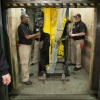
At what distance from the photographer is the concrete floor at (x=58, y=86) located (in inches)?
183

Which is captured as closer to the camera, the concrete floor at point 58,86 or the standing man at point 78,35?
the concrete floor at point 58,86

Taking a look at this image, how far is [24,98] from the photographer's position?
4.24 m

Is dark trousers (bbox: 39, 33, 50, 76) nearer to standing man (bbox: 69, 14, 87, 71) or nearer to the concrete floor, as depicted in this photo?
the concrete floor

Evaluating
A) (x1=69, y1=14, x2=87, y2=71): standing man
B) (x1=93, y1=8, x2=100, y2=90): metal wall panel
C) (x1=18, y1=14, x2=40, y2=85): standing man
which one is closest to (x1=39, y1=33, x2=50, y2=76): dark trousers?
(x1=18, y1=14, x2=40, y2=85): standing man

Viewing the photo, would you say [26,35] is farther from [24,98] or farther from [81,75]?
[81,75]

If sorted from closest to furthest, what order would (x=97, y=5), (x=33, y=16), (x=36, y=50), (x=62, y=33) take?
(x=97, y=5), (x=62, y=33), (x=36, y=50), (x=33, y=16)

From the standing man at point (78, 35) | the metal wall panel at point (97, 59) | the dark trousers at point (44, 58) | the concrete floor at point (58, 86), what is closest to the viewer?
the metal wall panel at point (97, 59)

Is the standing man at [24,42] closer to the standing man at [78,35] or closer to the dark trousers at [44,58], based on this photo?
the dark trousers at [44,58]

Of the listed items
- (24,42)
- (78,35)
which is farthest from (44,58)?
(78,35)

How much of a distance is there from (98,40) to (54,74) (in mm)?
1893

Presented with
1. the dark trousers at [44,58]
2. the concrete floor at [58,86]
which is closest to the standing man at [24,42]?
the concrete floor at [58,86]

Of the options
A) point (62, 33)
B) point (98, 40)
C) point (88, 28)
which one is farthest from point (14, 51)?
point (88, 28)

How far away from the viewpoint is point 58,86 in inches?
196

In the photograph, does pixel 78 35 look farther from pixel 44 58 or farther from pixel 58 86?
pixel 58 86
